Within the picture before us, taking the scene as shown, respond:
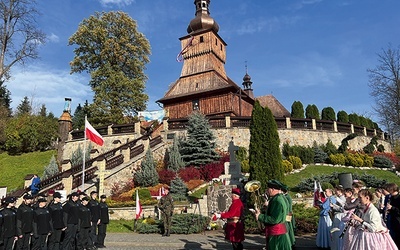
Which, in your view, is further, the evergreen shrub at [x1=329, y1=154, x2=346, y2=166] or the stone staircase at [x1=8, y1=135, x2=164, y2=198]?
the evergreen shrub at [x1=329, y1=154, x2=346, y2=166]

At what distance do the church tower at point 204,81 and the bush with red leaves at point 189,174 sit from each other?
1216 centimetres

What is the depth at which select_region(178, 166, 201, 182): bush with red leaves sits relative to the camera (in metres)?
19.9

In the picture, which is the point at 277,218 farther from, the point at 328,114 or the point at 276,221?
the point at 328,114

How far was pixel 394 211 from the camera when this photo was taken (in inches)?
259

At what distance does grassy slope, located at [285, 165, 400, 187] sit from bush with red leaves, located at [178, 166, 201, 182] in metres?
5.88

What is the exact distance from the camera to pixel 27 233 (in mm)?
8102

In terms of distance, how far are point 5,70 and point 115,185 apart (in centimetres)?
1395

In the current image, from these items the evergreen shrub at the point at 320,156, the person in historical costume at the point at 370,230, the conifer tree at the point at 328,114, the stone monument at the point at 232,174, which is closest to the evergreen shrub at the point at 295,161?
the evergreen shrub at the point at 320,156

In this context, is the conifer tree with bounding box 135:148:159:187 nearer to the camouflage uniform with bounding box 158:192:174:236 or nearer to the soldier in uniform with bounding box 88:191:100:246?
the camouflage uniform with bounding box 158:192:174:236

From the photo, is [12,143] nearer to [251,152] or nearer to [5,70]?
[5,70]

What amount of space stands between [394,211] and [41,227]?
8.81 metres

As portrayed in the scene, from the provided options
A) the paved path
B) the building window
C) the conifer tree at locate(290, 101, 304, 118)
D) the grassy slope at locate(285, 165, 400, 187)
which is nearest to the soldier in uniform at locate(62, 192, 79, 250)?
the paved path

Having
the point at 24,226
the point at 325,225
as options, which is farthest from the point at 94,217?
the point at 325,225

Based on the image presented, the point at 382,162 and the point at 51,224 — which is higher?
the point at 382,162
